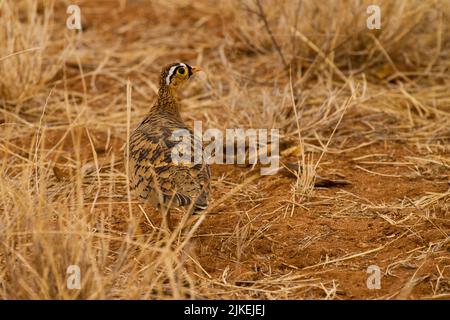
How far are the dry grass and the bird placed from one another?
0.17 meters

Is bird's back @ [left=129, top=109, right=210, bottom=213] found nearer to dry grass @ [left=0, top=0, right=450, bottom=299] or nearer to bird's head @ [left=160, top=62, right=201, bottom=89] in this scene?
dry grass @ [left=0, top=0, right=450, bottom=299]

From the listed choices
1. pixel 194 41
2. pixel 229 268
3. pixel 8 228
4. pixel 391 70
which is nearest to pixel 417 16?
pixel 391 70

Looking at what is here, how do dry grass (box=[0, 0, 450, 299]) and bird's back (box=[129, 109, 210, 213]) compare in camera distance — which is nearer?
dry grass (box=[0, 0, 450, 299])

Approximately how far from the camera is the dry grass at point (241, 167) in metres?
3.54

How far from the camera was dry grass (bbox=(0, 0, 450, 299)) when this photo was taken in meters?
3.54

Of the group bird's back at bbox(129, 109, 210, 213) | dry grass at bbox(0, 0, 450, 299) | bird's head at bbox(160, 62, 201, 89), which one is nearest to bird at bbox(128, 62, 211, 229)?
bird's back at bbox(129, 109, 210, 213)

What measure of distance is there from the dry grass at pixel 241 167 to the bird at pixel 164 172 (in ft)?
0.57

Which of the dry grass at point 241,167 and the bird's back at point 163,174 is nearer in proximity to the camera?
the dry grass at point 241,167

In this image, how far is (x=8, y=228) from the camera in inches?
137

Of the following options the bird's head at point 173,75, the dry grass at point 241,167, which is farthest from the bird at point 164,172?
the bird's head at point 173,75

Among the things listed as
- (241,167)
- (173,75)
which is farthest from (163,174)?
(241,167)

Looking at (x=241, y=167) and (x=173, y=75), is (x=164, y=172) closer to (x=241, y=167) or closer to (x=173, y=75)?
(x=173, y=75)

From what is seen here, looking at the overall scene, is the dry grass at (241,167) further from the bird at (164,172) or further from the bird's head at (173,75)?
the bird's head at (173,75)

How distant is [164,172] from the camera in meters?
4.00
